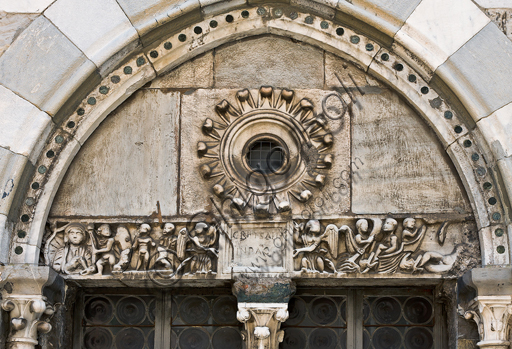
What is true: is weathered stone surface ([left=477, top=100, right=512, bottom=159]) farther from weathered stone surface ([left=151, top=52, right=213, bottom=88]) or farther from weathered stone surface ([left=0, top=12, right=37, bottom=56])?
weathered stone surface ([left=0, top=12, right=37, bottom=56])

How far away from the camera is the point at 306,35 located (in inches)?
237

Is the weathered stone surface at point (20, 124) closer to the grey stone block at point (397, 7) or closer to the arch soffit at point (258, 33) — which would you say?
the arch soffit at point (258, 33)

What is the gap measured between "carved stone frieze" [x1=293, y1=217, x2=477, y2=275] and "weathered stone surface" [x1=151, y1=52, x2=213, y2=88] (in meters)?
1.28

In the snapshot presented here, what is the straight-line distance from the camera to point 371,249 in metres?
5.71

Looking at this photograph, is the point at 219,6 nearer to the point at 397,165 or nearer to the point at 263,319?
the point at 397,165

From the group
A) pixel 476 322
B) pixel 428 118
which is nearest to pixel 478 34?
pixel 428 118

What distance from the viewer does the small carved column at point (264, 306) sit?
5.63 m

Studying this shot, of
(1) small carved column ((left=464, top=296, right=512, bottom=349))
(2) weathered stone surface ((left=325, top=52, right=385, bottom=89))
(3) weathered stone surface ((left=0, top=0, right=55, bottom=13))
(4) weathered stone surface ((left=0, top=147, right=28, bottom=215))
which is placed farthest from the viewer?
(2) weathered stone surface ((left=325, top=52, right=385, bottom=89))

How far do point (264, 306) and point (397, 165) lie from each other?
53.7 inches

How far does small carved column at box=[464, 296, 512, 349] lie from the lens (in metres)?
5.33

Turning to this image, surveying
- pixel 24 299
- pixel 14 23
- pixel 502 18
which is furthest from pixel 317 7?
pixel 24 299

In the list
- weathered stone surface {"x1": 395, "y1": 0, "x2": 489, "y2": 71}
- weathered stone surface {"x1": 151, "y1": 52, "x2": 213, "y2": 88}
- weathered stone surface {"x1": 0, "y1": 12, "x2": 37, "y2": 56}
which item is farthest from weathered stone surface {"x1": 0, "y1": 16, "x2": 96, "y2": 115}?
weathered stone surface {"x1": 395, "y1": 0, "x2": 489, "y2": 71}

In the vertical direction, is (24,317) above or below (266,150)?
below

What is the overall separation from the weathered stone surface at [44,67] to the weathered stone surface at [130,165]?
17.2 inches
